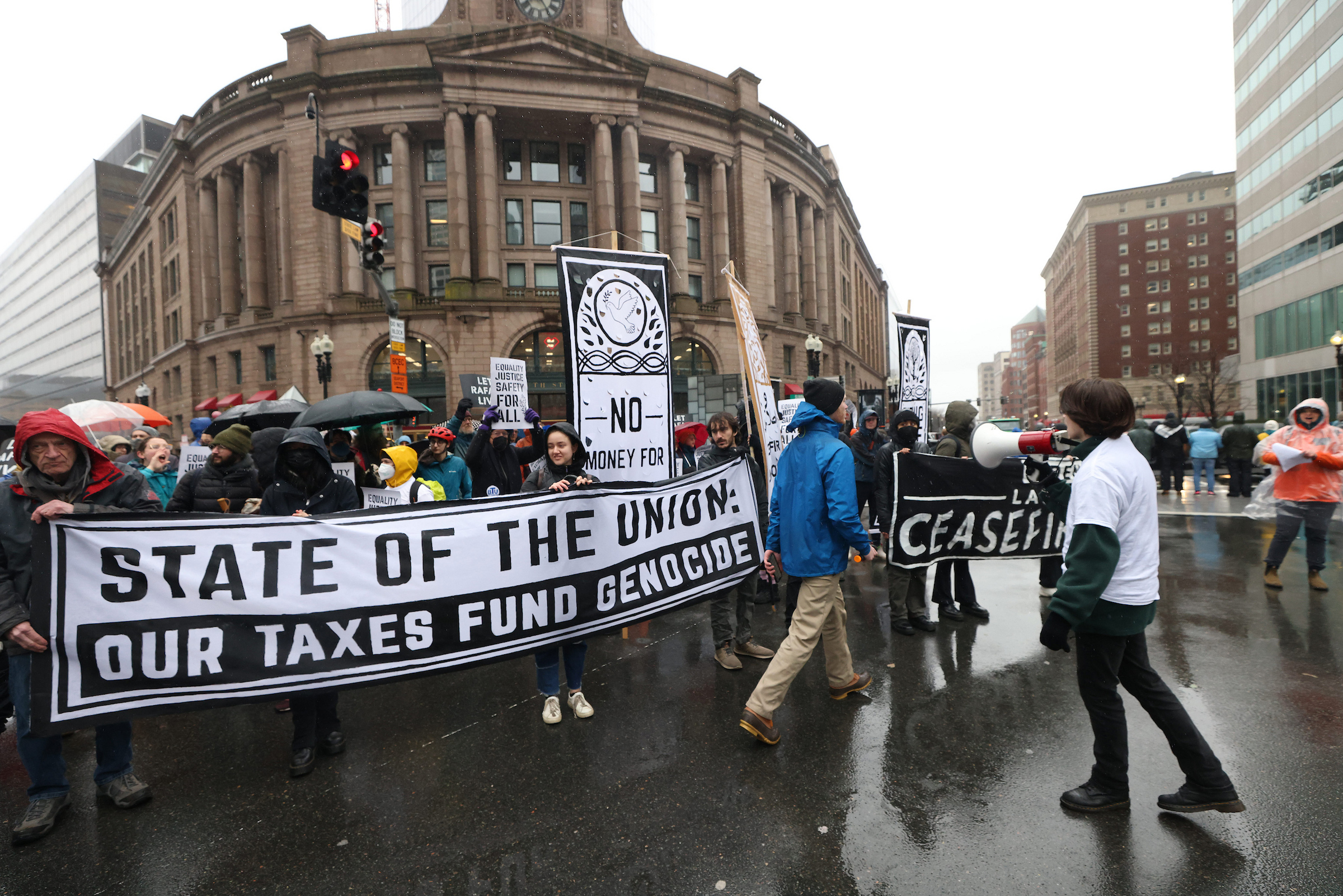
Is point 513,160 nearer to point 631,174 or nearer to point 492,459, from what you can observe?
point 631,174

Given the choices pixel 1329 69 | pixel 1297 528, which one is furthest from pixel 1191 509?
pixel 1329 69

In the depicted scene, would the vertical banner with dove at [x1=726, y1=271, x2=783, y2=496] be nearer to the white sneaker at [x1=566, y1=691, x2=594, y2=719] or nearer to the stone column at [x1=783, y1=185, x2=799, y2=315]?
the white sneaker at [x1=566, y1=691, x2=594, y2=719]

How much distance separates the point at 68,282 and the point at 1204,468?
11414 centimetres

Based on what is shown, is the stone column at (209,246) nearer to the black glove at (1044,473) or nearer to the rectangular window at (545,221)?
Result: the rectangular window at (545,221)

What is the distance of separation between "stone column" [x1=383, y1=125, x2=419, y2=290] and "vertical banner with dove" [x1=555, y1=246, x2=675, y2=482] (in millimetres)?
26959

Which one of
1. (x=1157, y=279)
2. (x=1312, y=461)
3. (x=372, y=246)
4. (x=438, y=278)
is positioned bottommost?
(x=1312, y=461)

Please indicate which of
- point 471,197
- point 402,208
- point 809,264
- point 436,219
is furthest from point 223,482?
point 809,264

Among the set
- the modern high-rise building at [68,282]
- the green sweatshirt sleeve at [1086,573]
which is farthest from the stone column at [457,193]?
the modern high-rise building at [68,282]

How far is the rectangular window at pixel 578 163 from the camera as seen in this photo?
105 feet

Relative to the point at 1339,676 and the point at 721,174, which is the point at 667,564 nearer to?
the point at 1339,676

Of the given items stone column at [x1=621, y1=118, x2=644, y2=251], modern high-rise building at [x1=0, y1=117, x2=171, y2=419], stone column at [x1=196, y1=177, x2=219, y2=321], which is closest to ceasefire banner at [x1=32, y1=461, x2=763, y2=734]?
stone column at [x1=621, y1=118, x2=644, y2=251]

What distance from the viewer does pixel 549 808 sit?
303 cm

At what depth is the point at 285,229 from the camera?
2997 cm

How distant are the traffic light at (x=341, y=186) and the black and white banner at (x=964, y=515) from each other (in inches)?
325
